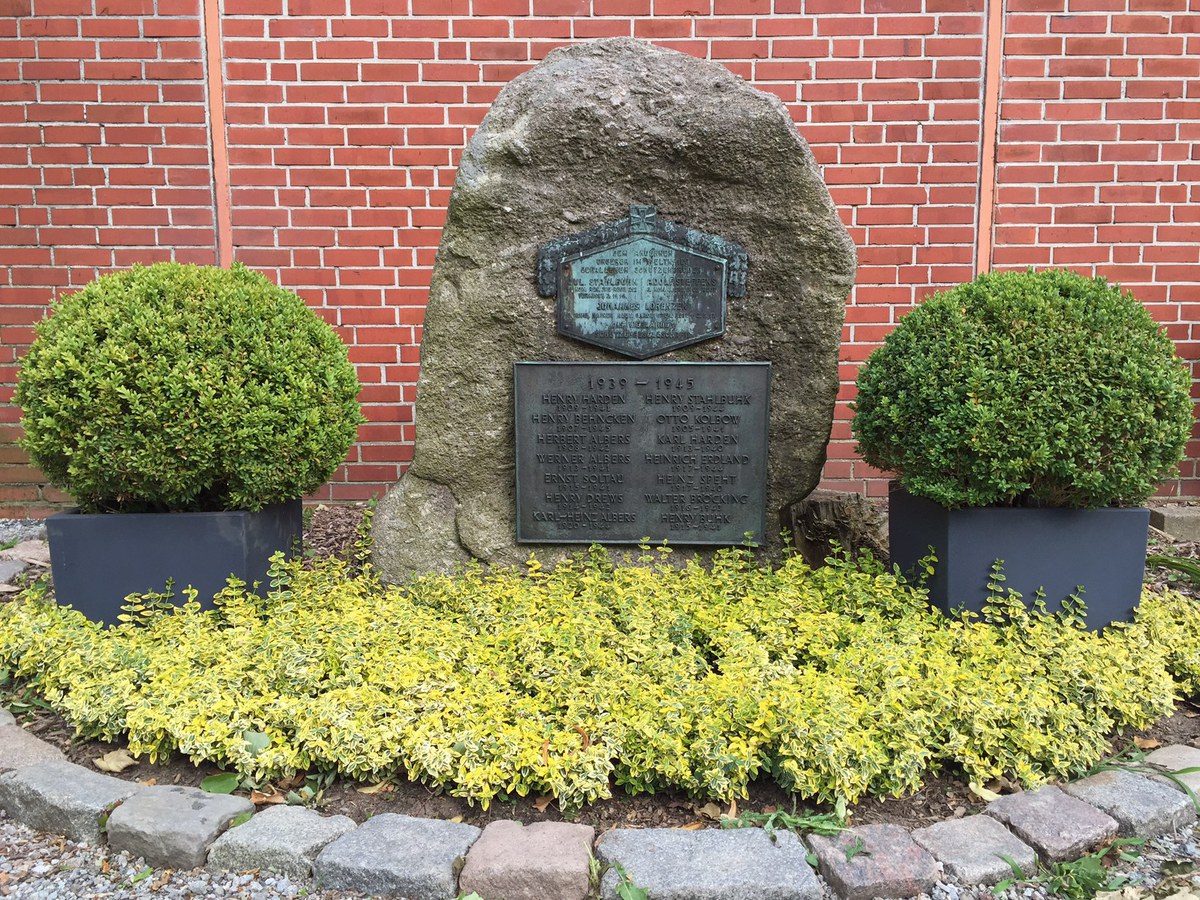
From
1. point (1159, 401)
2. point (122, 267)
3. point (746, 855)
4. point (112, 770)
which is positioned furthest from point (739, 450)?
point (122, 267)

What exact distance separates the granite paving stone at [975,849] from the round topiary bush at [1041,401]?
1235mm

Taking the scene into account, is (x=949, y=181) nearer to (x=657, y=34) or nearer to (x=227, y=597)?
(x=657, y=34)

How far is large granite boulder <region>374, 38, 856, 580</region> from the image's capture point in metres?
3.51

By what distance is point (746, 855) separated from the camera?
2.11 metres

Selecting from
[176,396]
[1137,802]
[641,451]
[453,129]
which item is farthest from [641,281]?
[1137,802]

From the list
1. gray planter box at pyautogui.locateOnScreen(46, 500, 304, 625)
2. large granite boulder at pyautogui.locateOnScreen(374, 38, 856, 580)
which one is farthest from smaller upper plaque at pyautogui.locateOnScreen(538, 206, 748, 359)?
gray planter box at pyautogui.locateOnScreen(46, 500, 304, 625)

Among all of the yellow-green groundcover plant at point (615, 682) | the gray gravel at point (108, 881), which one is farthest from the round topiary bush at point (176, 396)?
the gray gravel at point (108, 881)

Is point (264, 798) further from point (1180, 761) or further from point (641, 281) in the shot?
point (1180, 761)

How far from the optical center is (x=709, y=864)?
2.08 meters

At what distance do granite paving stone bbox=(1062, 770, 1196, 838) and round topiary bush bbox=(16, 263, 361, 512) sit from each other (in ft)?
9.30

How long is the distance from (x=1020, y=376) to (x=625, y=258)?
1.57 metres

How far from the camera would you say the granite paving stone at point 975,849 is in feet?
6.98

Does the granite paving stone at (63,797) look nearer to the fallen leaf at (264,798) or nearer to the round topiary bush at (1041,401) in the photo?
the fallen leaf at (264,798)

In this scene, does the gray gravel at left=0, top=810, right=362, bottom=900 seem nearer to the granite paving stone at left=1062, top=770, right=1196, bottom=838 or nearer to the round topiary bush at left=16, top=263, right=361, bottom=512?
the round topiary bush at left=16, top=263, right=361, bottom=512
